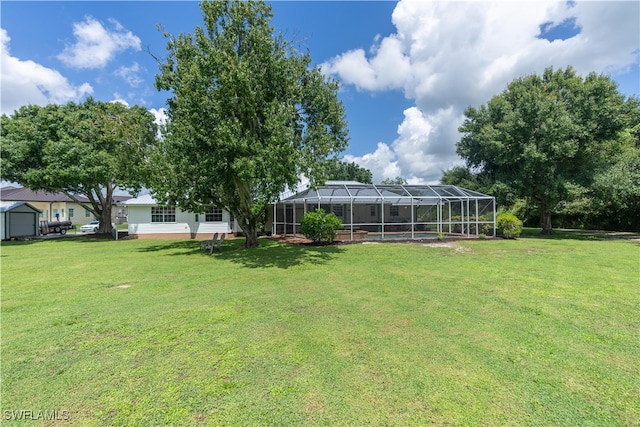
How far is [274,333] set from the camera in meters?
4.34

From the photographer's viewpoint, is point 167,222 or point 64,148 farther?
point 167,222

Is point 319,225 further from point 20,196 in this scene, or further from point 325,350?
point 20,196

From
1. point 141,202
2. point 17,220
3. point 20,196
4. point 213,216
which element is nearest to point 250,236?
point 213,216

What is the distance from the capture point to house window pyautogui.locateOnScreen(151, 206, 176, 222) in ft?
68.6

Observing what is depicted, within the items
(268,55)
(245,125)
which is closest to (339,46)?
(268,55)

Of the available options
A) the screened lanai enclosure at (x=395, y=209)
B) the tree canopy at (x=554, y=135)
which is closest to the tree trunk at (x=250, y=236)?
the screened lanai enclosure at (x=395, y=209)

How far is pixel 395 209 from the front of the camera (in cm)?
2383

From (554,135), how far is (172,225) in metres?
25.0

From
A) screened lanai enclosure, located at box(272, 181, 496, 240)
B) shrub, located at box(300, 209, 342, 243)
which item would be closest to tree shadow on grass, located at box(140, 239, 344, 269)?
shrub, located at box(300, 209, 342, 243)

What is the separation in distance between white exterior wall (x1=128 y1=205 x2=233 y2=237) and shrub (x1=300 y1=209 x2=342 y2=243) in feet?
28.9

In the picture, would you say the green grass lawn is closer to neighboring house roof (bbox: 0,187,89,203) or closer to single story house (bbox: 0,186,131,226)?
single story house (bbox: 0,186,131,226)

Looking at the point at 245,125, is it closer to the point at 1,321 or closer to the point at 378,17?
the point at 1,321

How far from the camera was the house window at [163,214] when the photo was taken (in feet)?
68.6

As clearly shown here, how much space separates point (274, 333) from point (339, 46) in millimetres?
17685
